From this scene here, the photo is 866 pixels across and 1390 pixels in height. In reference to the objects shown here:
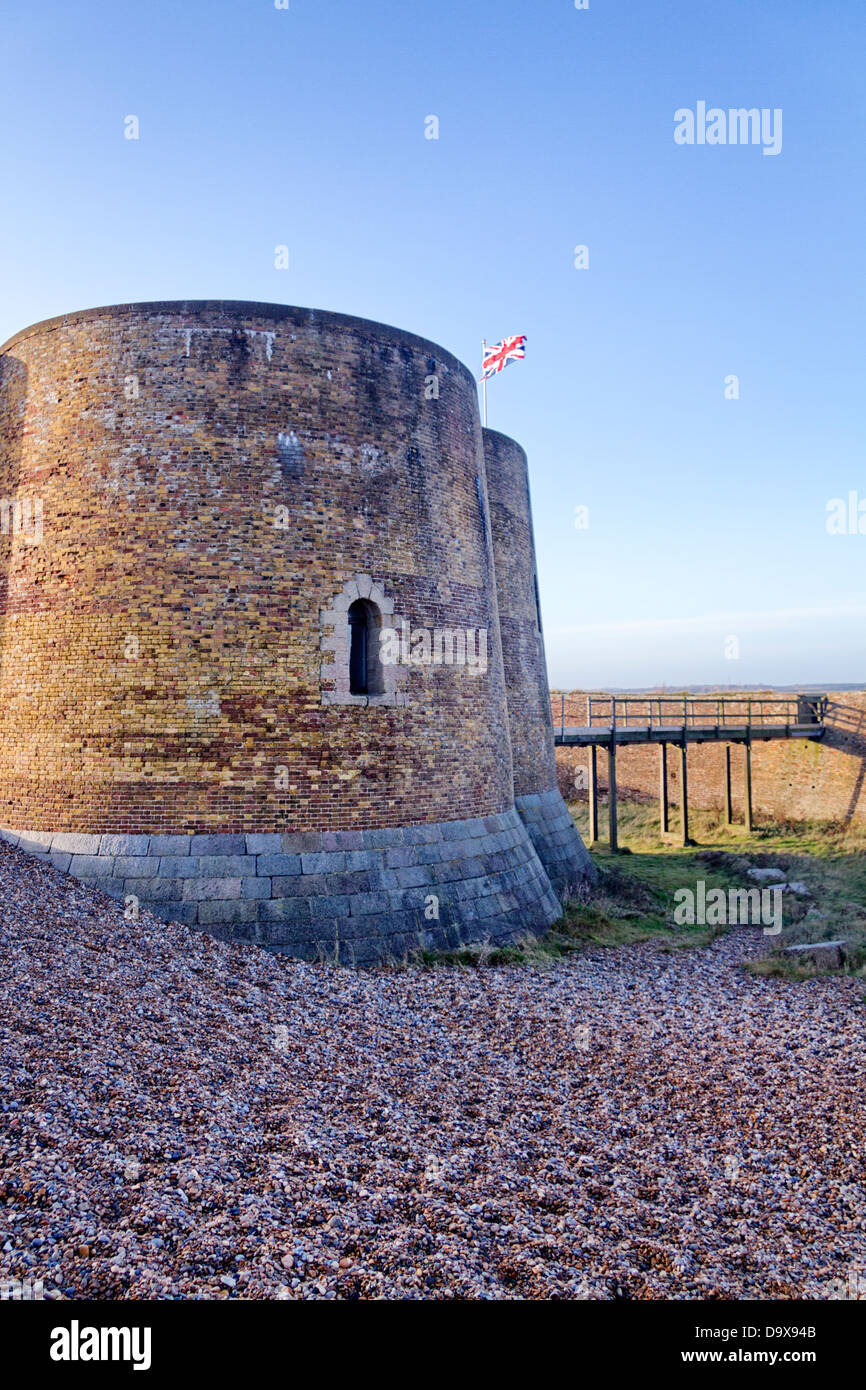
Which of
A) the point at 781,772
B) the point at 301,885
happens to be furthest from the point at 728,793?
the point at 301,885

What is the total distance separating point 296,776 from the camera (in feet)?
32.8

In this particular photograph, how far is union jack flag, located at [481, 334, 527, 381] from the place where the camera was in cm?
1652

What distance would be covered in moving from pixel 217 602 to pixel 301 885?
3621mm

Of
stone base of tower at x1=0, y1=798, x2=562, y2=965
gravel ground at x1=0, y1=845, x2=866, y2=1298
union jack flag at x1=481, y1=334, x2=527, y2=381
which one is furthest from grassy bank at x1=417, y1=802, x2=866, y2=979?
union jack flag at x1=481, y1=334, x2=527, y2=381

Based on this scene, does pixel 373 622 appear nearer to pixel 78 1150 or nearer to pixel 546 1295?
pixel 78 1150

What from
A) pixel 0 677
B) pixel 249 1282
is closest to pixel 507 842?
pixel 0 677

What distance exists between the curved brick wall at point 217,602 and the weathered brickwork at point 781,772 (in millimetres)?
16709

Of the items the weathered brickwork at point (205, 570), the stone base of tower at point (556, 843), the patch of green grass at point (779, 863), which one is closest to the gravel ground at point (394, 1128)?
the weathered brickwork at point (205, 570)

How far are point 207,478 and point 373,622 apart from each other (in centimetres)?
281

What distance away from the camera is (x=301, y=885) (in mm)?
9594

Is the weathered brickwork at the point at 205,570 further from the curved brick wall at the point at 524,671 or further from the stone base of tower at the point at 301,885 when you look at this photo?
the curved brick wall at the point at 524,671

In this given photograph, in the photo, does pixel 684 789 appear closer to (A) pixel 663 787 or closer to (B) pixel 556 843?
(A) pixel 663 787

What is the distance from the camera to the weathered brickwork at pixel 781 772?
23.8 meters

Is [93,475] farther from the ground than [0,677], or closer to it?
farther from the ground
